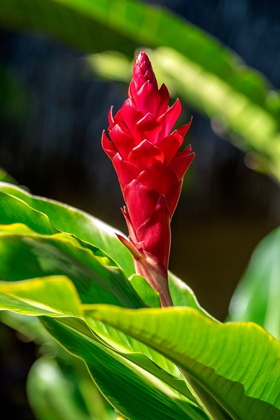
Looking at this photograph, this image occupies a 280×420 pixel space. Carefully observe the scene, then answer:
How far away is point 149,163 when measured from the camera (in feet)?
1.50

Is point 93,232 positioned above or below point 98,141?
above

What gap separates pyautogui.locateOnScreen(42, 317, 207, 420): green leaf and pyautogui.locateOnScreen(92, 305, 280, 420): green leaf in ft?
0.32

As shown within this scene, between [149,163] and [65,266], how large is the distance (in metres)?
0.11

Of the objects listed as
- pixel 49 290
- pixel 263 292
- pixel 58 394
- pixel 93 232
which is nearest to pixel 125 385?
pixel 93 232

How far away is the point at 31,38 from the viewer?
3.50 m

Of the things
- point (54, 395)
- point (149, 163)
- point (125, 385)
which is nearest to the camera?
point (149, 163)

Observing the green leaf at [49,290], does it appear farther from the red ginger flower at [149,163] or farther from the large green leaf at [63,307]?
the red ginger flower at [149,163]

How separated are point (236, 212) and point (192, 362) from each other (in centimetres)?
343

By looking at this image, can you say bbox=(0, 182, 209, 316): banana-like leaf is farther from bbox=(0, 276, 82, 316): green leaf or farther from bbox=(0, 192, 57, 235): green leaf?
bbox=(0, 276, 82, 316): green leaf

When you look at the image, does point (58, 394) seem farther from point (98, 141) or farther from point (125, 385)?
point (98, 141)

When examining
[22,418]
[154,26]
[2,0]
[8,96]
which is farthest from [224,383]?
[22,418]

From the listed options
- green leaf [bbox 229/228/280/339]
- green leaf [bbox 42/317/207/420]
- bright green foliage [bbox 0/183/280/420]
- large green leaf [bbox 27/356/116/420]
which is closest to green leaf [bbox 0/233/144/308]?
bright green foliage [bbox 0/183/280/420]

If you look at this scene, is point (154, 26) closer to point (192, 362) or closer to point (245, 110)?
point (245, 110)

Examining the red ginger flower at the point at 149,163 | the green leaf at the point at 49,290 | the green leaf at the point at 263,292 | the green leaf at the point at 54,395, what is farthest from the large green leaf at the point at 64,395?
the green leaf at the point at 49,290
